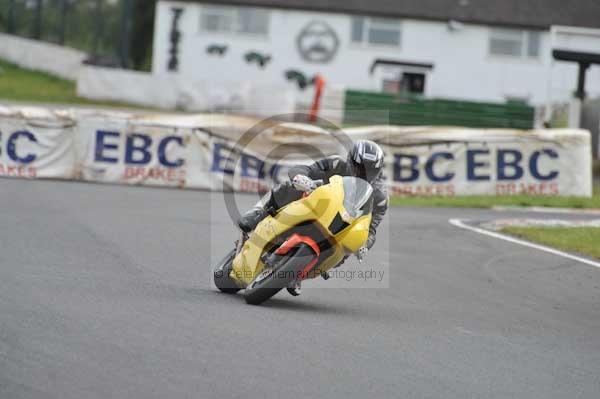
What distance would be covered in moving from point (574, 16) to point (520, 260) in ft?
132

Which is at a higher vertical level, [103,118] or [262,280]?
[103,118]

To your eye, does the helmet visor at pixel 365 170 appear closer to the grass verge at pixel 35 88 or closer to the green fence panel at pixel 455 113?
the green fence panel at pixel 455 113

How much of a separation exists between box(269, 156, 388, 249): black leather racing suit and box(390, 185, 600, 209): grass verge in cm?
1172

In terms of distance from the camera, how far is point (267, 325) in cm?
831

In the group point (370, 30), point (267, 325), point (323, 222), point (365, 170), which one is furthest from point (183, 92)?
point (267, 325)

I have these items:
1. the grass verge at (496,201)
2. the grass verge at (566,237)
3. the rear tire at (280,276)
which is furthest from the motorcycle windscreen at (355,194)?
the grass verge at (496,201)

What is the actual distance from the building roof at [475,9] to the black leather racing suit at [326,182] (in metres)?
42.5

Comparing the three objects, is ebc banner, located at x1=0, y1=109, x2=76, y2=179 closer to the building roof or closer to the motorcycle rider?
the motorcycle rider

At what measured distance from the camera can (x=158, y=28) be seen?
52.1 meters

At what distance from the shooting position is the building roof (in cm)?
5147

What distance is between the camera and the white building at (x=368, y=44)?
51.5m

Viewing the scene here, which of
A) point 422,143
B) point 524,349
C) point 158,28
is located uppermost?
point 158,28

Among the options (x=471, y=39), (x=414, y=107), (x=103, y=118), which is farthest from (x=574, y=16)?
(x=103, y=118)

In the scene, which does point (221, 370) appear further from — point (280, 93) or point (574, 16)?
point (574, 16)
